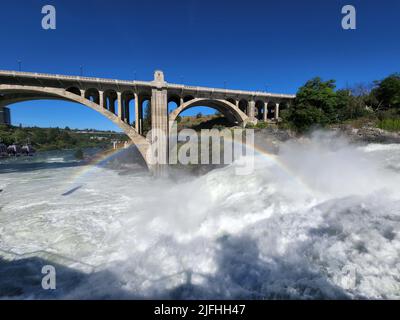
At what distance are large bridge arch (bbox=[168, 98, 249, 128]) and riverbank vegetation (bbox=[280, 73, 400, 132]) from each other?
16.5 feet

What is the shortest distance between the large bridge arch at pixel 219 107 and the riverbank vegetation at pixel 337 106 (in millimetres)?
5039

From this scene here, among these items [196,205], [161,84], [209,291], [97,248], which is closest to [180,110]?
[161,84]

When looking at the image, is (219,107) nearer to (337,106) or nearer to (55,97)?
(337,106)

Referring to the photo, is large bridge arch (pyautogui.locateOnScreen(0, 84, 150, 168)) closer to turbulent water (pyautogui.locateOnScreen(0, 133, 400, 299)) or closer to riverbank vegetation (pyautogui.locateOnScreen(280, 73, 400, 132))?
turbulent water (pyautogui.locateOnScreen(0, 133, 400, 299))

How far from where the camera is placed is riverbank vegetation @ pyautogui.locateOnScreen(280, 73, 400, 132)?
17.3 m

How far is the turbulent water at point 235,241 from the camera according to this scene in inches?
151

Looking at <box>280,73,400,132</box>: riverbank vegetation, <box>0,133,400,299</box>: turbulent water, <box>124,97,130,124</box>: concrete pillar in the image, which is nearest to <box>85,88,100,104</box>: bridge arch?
<box>124,97,130,124</box>: concrete pillar

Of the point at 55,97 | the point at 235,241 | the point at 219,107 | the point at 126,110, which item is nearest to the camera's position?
the point at 235,241

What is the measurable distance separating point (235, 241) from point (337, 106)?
19204 mm

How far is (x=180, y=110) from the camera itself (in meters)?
20.6

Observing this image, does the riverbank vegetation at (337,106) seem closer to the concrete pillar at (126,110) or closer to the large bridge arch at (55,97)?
the large bridge arch at (55,97)

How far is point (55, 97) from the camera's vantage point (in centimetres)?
1842

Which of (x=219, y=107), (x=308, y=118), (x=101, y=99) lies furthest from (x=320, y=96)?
(x=101, y=99)
